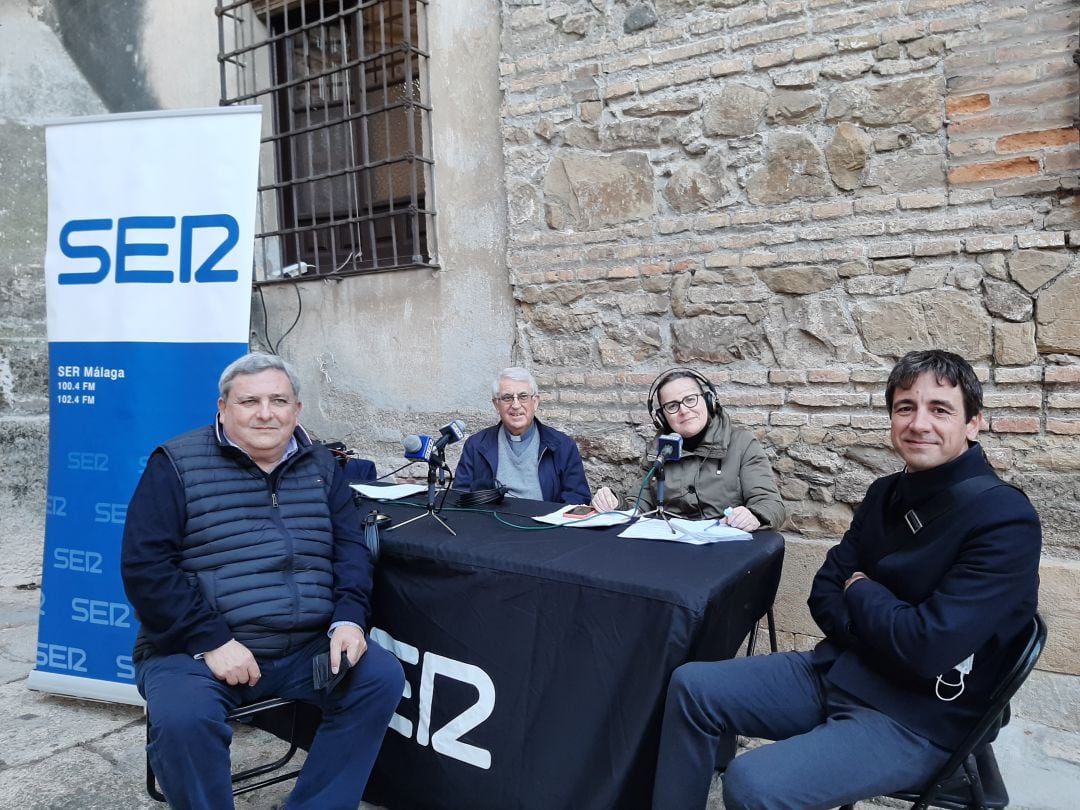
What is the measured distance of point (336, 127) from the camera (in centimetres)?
525

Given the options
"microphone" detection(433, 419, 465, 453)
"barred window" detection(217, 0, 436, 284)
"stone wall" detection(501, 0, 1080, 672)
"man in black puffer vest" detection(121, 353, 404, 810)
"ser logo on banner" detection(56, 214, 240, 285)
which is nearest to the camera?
"man in black puffer vest" detection(121, 353, 404, 810)

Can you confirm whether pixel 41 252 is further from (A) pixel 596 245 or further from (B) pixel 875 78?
(B) pixel 875 78

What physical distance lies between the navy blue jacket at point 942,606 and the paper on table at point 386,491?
1.75 meters

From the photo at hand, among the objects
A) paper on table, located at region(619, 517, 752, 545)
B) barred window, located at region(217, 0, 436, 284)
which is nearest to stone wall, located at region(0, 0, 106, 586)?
barred window, located at region(217, 0, 436, 284)

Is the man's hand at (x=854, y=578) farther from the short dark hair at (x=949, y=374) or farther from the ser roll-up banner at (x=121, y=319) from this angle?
the ser roll-up banner at (x=121, y=319)

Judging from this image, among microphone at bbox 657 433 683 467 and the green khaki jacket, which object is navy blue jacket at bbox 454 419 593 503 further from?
microphone at bbox 657 433 683 467

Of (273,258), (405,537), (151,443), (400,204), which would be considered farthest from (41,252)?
(405,537)

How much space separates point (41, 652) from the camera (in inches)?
134

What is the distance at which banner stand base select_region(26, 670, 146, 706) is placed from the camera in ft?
10.7

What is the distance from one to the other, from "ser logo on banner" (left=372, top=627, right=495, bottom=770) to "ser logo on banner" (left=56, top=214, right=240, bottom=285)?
168 cm

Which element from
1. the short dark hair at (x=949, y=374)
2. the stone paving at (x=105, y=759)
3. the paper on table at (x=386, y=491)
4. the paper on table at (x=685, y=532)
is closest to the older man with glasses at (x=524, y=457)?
the paper on table at (x=386, y=491)

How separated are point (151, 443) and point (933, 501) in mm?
2838

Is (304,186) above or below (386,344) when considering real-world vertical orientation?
above

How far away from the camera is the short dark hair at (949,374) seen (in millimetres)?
1972
